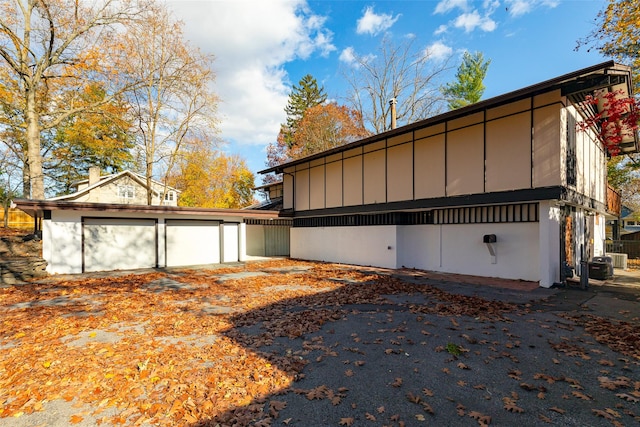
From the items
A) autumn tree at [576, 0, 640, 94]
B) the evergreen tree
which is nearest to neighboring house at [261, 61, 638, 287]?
autumn tree at [576, 0, 640, 94]

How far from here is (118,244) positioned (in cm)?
1328

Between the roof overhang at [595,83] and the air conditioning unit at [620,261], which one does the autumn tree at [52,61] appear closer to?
the roof overhang at [595,83]

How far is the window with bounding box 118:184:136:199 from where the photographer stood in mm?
27050

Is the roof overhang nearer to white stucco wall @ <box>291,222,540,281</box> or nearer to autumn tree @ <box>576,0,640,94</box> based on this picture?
autumn tree @ <box>576,0,640,94</box>

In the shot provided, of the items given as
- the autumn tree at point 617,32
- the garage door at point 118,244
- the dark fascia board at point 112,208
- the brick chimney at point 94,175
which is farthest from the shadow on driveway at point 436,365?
the brick chimney at point 94,175

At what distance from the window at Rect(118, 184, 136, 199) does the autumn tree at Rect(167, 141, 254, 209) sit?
3245mm

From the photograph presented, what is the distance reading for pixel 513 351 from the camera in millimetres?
4438

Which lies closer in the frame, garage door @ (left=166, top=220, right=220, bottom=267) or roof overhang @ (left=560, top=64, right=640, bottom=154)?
roof overhang @ (left=560, top=64, right=640, bottom=154)

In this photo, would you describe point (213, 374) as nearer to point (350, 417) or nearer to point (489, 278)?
point (350, 417)

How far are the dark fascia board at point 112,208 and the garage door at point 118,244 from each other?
839 mm

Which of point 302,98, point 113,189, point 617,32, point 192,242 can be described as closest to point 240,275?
point 192,242

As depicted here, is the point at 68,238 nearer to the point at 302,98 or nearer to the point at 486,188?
the point at 486,188

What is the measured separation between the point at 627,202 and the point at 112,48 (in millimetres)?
49199

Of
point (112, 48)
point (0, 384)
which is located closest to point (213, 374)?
point (0, 384)
